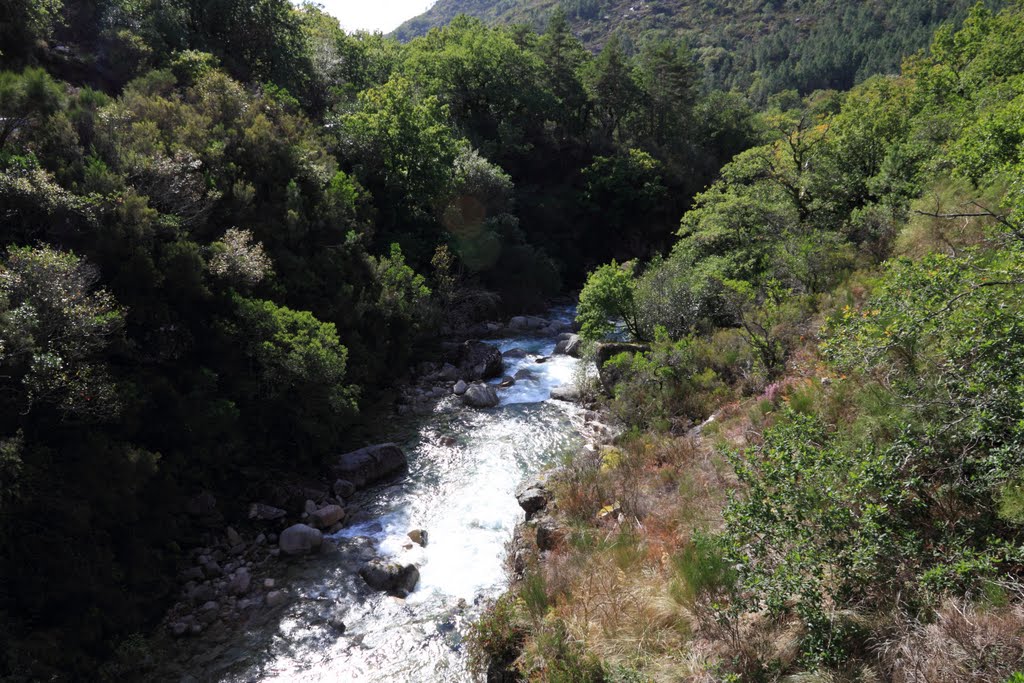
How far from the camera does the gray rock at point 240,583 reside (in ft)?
31.3

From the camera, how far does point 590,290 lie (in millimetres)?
17062

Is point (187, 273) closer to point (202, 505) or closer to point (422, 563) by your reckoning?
point (202, 505)

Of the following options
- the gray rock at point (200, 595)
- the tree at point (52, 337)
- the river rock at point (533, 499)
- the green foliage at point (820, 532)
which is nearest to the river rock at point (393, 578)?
the river rock at point (533, 499)

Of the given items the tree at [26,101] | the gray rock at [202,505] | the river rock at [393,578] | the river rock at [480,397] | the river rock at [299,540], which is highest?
the tree at [26,101]

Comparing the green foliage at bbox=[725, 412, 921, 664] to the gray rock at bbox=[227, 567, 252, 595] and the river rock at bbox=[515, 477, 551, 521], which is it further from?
the gray rock at bbox=[227, 567, 252, 595]

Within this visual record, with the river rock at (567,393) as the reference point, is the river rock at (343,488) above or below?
above

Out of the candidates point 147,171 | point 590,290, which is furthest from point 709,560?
point 147,171

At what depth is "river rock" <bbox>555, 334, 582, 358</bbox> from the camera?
2131 cm

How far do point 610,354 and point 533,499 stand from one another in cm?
663

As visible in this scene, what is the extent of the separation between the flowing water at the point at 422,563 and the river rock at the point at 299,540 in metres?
0.33

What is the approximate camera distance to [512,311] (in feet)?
94.9

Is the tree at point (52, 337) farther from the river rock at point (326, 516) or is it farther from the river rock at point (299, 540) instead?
the river rock at point (326, 516)

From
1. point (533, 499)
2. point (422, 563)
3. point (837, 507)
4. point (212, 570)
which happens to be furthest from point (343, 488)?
point (837, 507)

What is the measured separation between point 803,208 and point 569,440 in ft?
40.2
